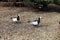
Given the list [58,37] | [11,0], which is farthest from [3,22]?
[11,0]

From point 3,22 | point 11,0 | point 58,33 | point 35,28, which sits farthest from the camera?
point 11,0

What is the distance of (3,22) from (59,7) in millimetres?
6823

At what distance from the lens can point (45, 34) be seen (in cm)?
816

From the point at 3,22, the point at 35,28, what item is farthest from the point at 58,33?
the point at 3,22

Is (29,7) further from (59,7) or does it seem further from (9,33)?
(9,33)

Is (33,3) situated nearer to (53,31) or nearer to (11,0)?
(11,0)

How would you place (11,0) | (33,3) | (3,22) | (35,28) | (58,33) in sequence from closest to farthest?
(58,33) → (35,28) → (3,22) → (33,3) → (11,0)

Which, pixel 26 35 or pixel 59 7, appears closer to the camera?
pixel 26 35

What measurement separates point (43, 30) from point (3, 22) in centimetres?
243

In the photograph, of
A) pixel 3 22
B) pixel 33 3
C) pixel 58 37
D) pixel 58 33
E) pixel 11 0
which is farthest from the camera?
pixel 11 0

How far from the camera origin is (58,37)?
25.5ft

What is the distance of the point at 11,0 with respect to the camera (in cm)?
1619

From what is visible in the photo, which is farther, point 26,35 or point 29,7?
point 29,7

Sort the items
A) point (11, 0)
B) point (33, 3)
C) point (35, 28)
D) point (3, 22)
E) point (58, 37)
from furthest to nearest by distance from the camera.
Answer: point (11, 0)
point (33, 3)
point (3, 22)
point (35, 28)
point (58, 37)
